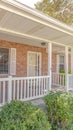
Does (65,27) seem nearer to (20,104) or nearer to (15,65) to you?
(20,104)

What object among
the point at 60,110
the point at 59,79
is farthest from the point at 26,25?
the point at 59,79

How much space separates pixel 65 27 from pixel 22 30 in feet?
4.80

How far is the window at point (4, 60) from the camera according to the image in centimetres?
776

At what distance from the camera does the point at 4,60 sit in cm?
789

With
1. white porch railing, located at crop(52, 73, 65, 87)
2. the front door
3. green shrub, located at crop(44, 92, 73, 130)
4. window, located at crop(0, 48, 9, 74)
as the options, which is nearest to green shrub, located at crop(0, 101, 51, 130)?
green shrub, located at crop(44, 92, 73, 130)

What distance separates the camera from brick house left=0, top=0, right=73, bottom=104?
13.3ft

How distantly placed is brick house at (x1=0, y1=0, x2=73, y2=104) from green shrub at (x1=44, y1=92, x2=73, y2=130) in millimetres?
1710

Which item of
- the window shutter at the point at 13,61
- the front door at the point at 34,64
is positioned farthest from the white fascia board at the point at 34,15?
the front door at the point at 34,64

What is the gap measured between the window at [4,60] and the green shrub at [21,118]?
5105 millimetres

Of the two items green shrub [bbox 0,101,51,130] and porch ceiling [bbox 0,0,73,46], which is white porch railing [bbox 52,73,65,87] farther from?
green shrub [bbox 0,101,51,130]

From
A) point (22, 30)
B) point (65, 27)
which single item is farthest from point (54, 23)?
point (22, 30)

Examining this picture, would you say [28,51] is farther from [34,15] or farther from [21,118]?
[21,118]

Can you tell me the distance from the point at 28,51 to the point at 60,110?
5.96m

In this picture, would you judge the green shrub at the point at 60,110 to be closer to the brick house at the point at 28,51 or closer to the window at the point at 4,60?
the brick house at the point at 28,51
